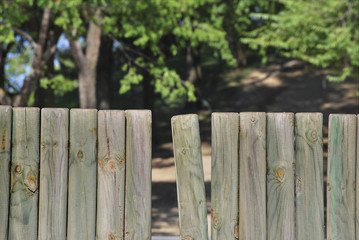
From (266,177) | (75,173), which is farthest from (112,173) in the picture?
(266,177)

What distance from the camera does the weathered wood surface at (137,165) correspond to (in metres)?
4.00

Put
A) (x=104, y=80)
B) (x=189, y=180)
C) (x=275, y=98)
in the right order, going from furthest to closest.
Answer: (x=275, y=98), (x=104, y=80), (x=189, y=180)

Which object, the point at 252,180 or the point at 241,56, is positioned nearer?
the point at 252,180

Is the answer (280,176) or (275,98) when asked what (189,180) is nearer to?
(280,176)

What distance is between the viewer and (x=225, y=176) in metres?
4.00

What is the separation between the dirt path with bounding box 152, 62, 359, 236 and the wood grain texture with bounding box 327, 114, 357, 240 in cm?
1460

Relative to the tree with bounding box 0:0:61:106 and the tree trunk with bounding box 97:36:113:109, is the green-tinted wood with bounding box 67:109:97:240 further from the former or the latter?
the tree trunk with bounding box 97:36:113:109

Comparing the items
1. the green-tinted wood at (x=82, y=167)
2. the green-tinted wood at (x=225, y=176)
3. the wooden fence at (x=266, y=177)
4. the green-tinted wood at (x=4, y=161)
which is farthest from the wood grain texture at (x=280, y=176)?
the green-tinted wood at (x=4, y=161)

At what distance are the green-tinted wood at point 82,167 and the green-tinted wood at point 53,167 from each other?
0.17 ft

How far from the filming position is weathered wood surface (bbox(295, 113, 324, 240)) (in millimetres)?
4027

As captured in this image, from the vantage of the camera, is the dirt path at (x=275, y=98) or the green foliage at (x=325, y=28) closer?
the green foliage at (x=325, y=28)

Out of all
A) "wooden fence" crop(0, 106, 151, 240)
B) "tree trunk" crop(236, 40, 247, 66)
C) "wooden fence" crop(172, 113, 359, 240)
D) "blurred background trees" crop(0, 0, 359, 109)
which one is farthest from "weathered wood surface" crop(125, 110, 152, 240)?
"tree trunk" crop(236, 40, 247, 66)

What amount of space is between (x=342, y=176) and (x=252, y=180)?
691mm

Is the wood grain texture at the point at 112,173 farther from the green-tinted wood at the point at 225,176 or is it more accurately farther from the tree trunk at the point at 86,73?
the tree trunk at the point at 86,73
